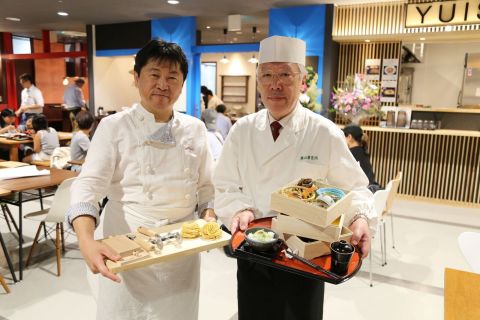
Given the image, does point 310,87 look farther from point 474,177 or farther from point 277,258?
point 277,258

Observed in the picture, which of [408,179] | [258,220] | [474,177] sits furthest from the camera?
[408,179]

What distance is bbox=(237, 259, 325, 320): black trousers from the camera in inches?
56.1

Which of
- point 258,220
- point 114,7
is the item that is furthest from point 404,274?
point 114,7

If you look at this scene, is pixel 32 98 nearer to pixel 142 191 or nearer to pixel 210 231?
pixel 142 191

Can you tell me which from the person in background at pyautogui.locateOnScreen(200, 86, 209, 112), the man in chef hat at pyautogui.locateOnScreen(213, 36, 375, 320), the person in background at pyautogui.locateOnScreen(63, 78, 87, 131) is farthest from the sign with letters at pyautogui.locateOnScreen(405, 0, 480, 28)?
the person in background at pyautogui.locateOnScreen(63, 78, 87, 131)

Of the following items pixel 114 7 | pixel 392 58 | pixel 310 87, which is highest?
pixel 114 7

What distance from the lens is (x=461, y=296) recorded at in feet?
4.51

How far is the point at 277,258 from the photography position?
1.18 m

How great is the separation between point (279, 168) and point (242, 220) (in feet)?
0.85

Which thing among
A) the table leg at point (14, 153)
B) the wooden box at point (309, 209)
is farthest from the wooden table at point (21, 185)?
the table leg at point (14, 153)

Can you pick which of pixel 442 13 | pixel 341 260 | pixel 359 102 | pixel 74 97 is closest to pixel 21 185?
pixel 341 260

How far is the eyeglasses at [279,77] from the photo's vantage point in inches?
58.1

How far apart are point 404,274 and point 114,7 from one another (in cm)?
649

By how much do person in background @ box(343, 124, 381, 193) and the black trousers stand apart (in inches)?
96.8
